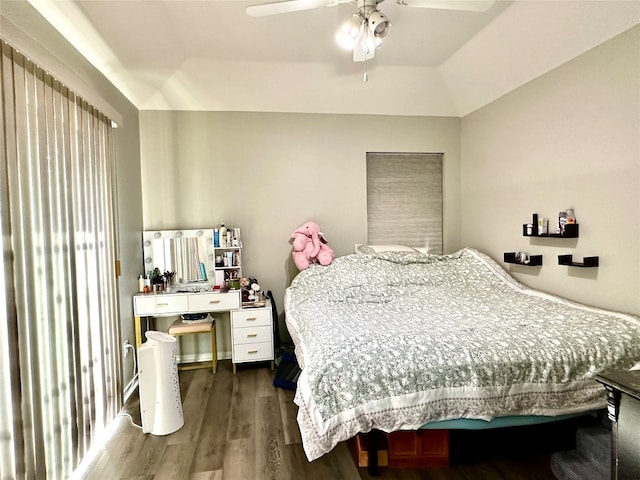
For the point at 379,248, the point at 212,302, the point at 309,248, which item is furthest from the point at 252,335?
the point at 379,248

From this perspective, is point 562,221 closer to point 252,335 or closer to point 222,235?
point 252,335

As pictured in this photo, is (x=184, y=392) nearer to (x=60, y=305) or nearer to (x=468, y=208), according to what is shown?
(x=60, y=305)

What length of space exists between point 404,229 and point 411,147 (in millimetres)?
912

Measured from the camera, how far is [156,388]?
2242 mm

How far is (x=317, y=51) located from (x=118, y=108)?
68.2 inches

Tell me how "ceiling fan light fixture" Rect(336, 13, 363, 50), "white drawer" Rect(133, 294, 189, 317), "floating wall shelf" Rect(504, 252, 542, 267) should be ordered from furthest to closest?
"white drawer" Rect(133, 294, 189, 317) < "floating wall shelf" Rect(504, 252, 542, 267) < "ceiling fan light fixture" Rect(336, 13, 363, 50)

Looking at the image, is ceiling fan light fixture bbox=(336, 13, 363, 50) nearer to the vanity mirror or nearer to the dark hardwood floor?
the vanity mirror

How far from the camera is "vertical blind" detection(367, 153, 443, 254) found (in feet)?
12.7

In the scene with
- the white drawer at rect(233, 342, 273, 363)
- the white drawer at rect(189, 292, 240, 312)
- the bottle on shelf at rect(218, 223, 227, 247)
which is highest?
the bottle on shelf at rect(218, 223, 227, 247)

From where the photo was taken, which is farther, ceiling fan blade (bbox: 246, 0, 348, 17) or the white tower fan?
the white tower fan

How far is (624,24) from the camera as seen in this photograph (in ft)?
6.86

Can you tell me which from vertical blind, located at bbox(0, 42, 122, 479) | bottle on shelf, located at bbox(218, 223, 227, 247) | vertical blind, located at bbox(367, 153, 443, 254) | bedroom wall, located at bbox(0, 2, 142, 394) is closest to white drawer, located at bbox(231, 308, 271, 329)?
bottle on shelf, located at bbox(218, 223, 227, 247)

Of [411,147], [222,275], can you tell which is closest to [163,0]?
[222,275]

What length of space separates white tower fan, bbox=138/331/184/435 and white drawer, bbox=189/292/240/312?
0.84 meters
